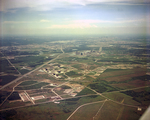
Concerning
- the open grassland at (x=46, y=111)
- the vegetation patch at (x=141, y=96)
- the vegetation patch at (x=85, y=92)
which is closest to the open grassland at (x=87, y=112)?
the open grassland at (x=46, y=111)

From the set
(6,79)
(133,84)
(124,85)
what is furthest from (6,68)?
(133,84)

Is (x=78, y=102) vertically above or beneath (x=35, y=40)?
beneath

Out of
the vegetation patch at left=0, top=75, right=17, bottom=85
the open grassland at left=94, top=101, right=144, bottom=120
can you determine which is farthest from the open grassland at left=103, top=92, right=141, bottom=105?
the vegetation patch at left=0, top=75, right=17, bottom=85

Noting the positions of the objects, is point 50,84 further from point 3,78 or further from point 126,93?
point 126,93

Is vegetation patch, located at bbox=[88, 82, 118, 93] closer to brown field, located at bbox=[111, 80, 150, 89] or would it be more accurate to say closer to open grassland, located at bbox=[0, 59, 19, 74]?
brown field, located at bbox=[111, 80, 150, 89]

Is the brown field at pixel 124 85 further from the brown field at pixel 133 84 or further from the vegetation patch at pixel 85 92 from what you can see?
the vegetation patch at pixel 85 92

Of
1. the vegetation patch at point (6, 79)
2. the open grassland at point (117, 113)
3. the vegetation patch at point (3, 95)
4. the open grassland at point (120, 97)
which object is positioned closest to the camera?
the open grassland at point (117, 113)

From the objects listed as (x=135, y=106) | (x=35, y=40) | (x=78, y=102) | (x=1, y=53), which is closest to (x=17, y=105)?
(x=78, y=102)

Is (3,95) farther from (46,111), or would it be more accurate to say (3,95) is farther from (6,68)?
(6,68)

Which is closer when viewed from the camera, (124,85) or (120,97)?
(120,97)
